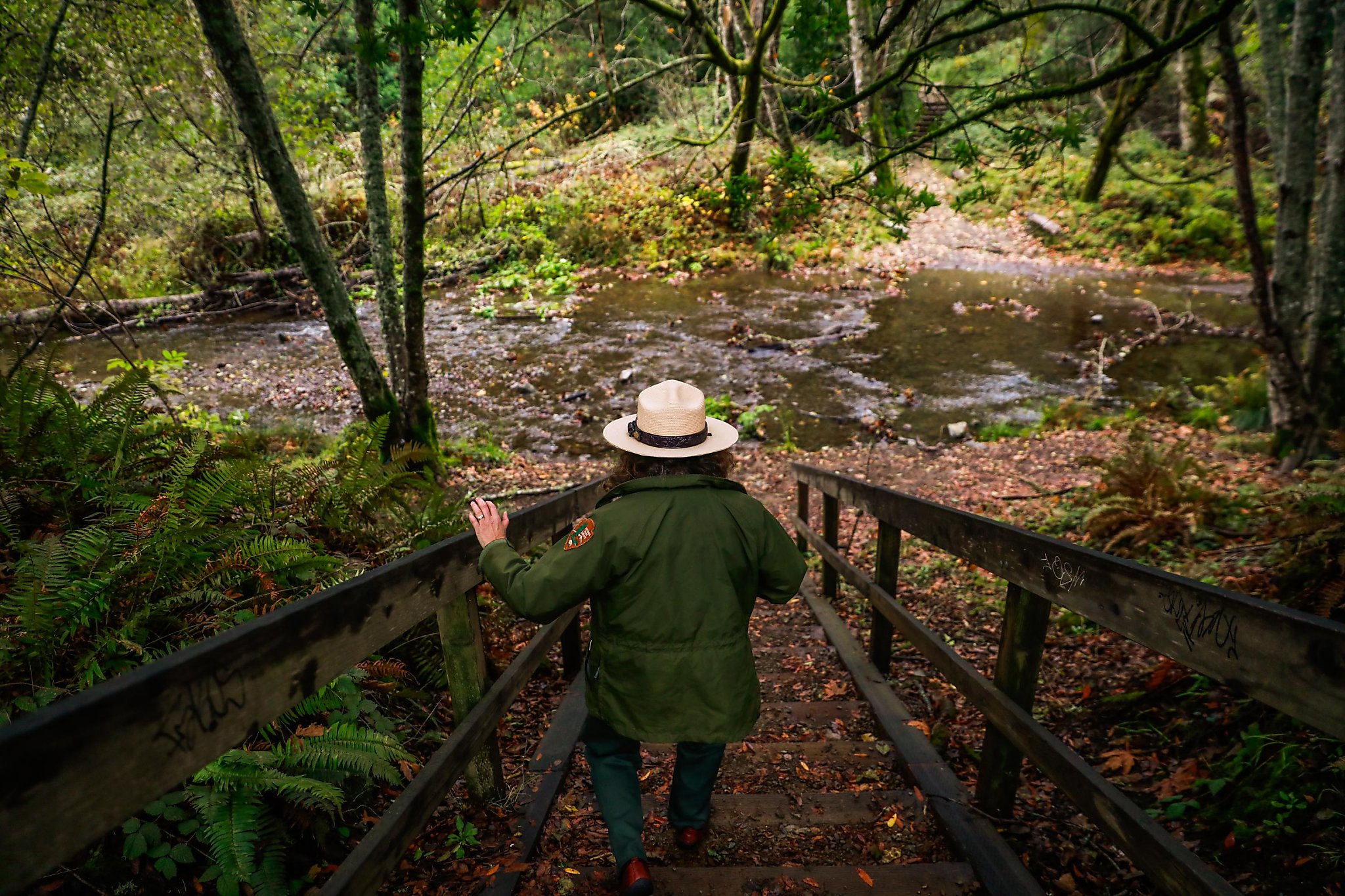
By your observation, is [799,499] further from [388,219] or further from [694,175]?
[694,175]

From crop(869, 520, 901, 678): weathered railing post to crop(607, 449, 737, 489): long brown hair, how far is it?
1.66 meters

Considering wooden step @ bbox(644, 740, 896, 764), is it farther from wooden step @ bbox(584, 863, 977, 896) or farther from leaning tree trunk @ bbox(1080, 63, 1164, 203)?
leaning tree trunk @ bbox(1080, 63, 1164, 203)

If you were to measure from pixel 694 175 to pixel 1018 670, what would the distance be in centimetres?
1952

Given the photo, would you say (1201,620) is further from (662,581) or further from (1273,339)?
(1273,339)

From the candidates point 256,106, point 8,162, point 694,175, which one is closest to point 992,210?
point 694,175

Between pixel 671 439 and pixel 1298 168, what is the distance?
727 cm

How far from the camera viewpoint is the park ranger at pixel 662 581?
213 centimetres

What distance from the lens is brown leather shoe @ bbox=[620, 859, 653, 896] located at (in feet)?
7.45

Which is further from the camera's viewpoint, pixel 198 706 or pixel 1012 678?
pixel 1012 678

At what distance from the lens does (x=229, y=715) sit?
4.37 ft

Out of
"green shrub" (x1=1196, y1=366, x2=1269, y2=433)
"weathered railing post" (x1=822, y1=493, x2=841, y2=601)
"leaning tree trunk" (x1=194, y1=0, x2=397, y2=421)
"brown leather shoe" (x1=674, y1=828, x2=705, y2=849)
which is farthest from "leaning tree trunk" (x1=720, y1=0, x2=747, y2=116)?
"brown leather shoe" (x1=674, y1=828, x2=705, y2=849)

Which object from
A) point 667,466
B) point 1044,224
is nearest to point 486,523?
point 667,466

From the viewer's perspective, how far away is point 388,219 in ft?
23.4

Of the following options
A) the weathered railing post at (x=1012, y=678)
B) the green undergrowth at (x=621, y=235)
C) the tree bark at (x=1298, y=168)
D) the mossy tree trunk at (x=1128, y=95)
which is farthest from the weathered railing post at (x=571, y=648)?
the green undergrowth at (x=621, y=235)
